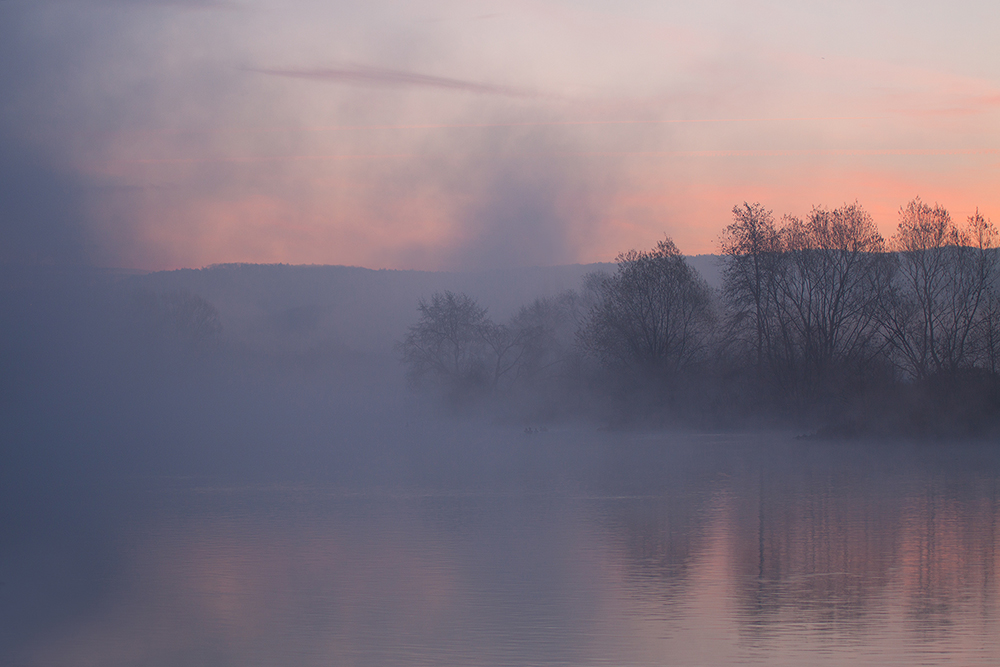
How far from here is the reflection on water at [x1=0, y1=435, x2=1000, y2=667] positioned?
7.52 metres

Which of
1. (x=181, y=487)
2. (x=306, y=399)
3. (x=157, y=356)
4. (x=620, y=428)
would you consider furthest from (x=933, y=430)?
(x=306, y=399)

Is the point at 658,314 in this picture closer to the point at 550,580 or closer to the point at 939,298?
the point at 939,298

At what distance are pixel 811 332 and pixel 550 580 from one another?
32.9 meters

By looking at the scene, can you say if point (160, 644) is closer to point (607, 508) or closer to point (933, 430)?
point (607, 508)

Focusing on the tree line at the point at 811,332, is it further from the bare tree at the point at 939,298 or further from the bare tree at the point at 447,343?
the bare tree at the point at 447,343

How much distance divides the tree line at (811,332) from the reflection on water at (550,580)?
17.3m

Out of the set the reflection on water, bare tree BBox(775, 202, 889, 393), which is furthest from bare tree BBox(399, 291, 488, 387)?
the reflection on water

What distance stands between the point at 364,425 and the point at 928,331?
106ft

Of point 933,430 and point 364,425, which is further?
point 364,425

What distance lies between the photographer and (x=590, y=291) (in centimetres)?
5959

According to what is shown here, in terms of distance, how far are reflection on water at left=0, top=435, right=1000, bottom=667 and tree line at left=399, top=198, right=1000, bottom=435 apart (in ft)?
56.9

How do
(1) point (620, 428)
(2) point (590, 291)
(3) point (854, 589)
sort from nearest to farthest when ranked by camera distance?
(3) point (854, 589) < (1) point (620, 428) < (2) point (590, 291)

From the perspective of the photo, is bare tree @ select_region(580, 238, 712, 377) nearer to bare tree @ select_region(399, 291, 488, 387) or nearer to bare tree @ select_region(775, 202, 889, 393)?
bare tree @ select_region(775, 202, 889, 393)

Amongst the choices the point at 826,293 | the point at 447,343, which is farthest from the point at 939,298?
the point at 447,343
